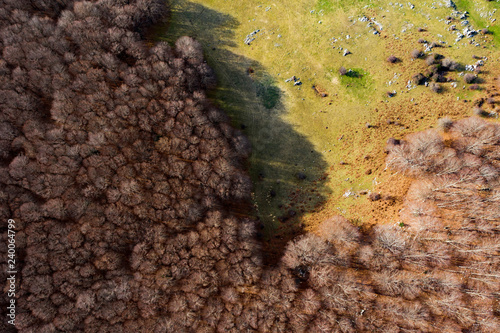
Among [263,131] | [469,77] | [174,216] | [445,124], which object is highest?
[469,77]

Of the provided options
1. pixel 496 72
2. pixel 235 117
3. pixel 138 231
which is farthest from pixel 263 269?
pixel 496 72

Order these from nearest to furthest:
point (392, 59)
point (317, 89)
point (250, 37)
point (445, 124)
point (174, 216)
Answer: point (174, 216), point (445, 124), point (392, 59), point (317, 89), point (250, 37)

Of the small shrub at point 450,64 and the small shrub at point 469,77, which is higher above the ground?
the small shrub at point 450,64

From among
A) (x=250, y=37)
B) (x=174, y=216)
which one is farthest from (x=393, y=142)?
(x=174, y=216)

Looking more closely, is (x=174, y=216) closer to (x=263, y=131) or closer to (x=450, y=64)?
(x=263, y=131)

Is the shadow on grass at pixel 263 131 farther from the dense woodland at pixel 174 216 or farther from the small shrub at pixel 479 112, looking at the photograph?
the small shrub at pixel 479 112

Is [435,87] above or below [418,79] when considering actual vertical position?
below

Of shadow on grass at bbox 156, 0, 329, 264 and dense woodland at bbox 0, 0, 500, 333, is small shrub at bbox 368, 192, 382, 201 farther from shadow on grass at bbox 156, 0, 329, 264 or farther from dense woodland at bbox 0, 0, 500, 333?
shadow on grass at bbox 156, 0, 329, 264

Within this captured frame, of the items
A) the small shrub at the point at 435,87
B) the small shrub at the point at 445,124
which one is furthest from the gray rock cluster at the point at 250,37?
the small shrub at the point at 445,124
